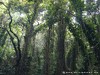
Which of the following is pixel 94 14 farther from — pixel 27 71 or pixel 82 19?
pixel 27 71

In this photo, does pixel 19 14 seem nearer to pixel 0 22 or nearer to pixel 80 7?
pixel 0 22

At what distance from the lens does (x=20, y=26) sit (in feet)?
83.3

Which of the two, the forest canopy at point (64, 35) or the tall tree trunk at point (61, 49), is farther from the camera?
the tall tree trunk at point (61, 49)

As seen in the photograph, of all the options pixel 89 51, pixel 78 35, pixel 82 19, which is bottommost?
pixel 89 51

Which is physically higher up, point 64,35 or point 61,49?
point 64,35

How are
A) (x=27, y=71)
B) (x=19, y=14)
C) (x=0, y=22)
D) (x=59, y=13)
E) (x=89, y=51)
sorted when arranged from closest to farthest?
(x=89, y=51), (x=59, y=13), (x=27, y=71), (x=0, y=22), (x=19, y=14)

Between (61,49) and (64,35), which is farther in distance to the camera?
(64,35)

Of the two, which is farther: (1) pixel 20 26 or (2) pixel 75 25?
(1) pixel 20 26

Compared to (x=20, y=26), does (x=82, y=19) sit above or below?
below

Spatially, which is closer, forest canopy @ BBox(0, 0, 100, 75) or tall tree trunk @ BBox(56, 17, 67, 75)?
forest canopy @ BBox(0, 0, 100, 75)

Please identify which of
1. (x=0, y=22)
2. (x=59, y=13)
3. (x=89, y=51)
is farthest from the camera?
(x=0, y=22)

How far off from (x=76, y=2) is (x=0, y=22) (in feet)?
37.0

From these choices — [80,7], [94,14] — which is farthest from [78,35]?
[94,14]

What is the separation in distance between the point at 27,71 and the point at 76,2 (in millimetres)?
8738
